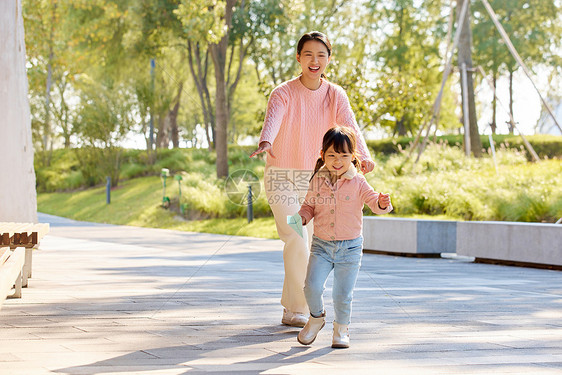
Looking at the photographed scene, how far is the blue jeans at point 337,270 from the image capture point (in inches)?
200

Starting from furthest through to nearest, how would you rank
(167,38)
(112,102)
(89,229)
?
(112,102) < (167,38) < (89,229)

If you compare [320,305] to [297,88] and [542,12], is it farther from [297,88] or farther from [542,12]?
[542,12]

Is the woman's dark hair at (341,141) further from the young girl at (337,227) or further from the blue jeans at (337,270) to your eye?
the blue jeans at (337,270)

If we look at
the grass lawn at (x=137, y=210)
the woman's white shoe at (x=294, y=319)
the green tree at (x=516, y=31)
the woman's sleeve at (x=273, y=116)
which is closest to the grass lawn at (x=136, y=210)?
the grass lawn at (x=137, y=210)

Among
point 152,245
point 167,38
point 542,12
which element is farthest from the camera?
point 542,12

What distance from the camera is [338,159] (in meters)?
5.10

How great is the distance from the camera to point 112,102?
3203 cm

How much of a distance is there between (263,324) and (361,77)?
76.5 feet

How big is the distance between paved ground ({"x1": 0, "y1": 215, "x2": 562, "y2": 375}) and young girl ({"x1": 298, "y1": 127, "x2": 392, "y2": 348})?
0.78 ft

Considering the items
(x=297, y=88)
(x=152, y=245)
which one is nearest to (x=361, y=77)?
(x=152, y=245)

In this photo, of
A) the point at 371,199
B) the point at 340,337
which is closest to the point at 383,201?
the point at 371,199

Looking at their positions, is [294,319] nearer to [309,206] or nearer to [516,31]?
[309,206]

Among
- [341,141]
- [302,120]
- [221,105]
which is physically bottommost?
[341,141]

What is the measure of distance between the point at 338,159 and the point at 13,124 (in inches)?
284
